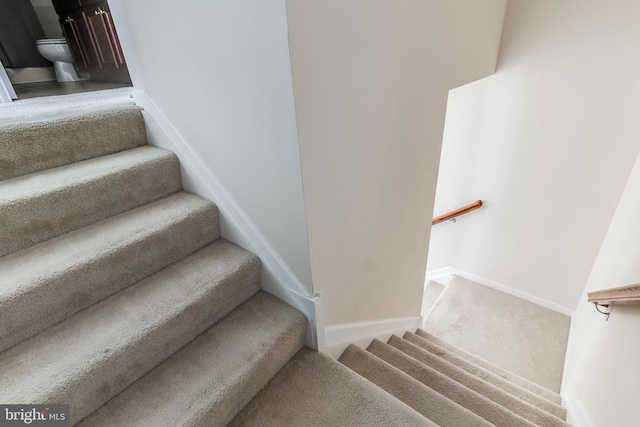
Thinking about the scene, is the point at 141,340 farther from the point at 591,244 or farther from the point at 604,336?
the point at 591,244

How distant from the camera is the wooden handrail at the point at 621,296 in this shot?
1.30m

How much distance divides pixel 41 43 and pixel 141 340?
3844 mm

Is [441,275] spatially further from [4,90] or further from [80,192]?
[4,90]

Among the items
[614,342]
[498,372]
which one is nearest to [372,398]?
[614,342]

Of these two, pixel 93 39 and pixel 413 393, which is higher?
pixel 93 39

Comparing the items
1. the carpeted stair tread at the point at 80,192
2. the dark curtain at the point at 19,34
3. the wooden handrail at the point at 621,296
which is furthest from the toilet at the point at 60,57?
the wooden handrail at the point at 621,296

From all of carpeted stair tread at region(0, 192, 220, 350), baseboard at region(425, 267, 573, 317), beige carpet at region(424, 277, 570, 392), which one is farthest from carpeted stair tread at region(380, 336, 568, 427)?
baseboard at region(425, 267, 573, 317)

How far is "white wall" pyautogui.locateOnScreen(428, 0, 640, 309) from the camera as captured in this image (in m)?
2.05

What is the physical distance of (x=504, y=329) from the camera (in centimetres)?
286

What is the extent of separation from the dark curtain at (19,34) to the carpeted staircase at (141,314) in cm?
317

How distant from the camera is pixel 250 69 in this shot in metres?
0.95

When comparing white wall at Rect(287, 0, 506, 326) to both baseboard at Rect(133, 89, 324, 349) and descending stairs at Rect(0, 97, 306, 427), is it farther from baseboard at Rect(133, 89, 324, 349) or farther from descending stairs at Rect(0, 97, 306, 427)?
descending stairs at Rect(0, 97, 306, 427)

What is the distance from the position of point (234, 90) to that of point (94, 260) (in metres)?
0.78

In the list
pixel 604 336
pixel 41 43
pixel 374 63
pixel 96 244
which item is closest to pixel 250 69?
pixel 374 63
